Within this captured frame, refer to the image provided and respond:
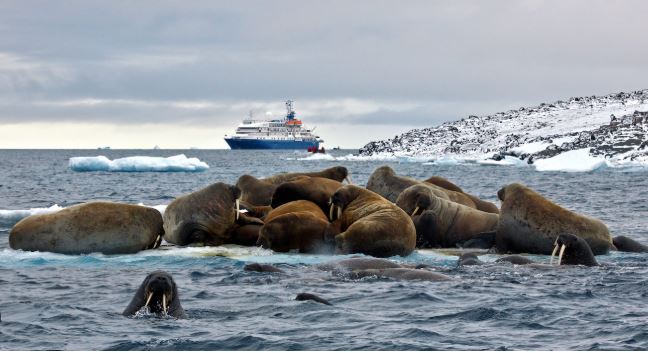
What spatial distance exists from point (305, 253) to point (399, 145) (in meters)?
130

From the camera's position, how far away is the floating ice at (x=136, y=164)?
228 feet

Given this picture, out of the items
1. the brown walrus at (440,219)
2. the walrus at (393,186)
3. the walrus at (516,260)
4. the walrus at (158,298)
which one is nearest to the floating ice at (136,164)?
the walrus at (393,186)

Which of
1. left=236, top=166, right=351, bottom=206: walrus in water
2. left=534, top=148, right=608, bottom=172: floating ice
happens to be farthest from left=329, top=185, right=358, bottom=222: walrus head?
left=534, top=148, right=608, bottom=172: floating ice

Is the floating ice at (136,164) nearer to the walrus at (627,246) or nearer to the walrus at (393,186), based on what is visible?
the walrus at (393,186)

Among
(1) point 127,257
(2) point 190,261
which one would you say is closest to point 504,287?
(2) point 190,261

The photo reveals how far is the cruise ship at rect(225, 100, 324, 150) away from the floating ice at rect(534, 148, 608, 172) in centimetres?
10420

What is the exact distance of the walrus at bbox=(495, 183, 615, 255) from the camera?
1819cm

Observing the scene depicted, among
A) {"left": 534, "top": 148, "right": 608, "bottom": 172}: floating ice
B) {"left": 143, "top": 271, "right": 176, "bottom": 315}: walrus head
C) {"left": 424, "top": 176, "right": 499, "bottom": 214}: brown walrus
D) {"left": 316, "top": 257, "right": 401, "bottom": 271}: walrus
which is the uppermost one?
{"left": 424, "top": 176, "right": 499, "bottom": 214}: brown walrus

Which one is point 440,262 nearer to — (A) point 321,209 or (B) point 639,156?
(A) point 321,209

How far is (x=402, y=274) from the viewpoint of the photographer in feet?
48.0

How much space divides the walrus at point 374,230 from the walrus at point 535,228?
1850 millimetres

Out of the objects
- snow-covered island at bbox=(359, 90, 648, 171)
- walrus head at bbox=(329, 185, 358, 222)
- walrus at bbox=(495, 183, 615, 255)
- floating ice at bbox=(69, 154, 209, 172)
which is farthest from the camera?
snow-covered island at bbox=(359, 90, 648, 171)

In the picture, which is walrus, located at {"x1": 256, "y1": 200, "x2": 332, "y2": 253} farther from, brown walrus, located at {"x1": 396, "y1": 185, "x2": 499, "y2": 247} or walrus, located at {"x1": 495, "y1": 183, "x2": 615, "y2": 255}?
walrus, located at {"x1": 495, "y1": 183, "x2": 615, "y2": 255}

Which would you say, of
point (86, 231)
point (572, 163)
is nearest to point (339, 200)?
point (86, 231)
